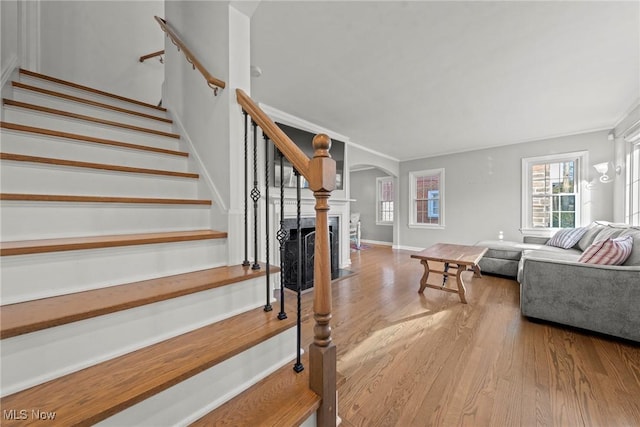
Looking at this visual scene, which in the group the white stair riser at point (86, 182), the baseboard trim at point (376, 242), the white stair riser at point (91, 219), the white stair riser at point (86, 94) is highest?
the white stair riser at point (86, 94)

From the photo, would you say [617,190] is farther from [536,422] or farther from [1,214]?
[1,214]

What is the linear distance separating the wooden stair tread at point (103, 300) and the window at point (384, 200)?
7.11 metres

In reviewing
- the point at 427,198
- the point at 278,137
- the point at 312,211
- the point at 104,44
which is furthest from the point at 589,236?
the point at 104,44

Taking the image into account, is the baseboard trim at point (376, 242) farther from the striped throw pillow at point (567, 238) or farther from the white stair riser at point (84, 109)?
the white stair riser at point (84, 109)

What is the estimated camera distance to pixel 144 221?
149 centimetres

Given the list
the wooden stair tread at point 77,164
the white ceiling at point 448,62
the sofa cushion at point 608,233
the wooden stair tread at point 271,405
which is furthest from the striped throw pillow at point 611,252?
the wooden stair tread at point 77,164

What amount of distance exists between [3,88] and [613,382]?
171 inches

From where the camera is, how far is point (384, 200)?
817cm

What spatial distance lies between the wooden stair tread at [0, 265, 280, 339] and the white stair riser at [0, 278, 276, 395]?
32mm

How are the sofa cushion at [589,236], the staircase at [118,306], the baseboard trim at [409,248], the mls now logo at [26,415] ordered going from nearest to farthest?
the mls now logo at [26,415]
the staircase at [118,306]
the sofa cushion at [589,236]
the baseboard trim at [409,248]

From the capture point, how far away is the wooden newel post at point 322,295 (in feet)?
3.22

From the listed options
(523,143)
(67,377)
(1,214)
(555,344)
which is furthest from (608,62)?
(1,214)

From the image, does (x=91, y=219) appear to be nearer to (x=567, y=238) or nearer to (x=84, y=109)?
(x=84, y=109)

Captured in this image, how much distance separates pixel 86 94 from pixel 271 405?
2.73 meters
